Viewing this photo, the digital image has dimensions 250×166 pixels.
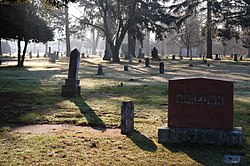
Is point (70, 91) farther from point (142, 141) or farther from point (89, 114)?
point (142, 141)

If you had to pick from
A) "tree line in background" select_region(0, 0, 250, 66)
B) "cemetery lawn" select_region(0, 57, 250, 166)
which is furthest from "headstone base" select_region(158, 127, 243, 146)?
"tree line in background" select_region(0, 0, 250, 66)

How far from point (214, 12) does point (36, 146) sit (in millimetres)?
44560

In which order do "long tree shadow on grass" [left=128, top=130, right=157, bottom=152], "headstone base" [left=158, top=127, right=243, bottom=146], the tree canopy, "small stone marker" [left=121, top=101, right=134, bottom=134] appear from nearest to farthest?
1. "long tree shadow on grass" [left=128, top=130, right=157, bottom=152]
2. "headstone base" [left=158, top=127, right=243, bottom=146]
3. "small stone marker" [left=121, top=101, right=134, bottom=134]
4. the tree canopy

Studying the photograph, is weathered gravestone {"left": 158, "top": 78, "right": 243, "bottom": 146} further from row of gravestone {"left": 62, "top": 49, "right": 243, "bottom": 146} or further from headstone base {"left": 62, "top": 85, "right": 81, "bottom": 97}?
headstone base {"left": 62, "top": 85, "right": 81, "bottom": 97}

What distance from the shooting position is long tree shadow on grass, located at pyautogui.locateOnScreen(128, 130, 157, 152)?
19.5 feet

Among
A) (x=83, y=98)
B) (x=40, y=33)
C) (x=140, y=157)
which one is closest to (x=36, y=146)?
(x=140, y=157)

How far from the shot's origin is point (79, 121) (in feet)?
26.7

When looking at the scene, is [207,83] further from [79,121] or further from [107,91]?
[107,91]

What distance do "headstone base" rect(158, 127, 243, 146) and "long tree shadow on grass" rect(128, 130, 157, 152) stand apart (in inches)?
9.7

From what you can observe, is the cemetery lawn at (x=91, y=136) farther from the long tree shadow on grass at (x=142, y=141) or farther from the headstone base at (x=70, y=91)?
the headstone base at (x=70, y=91)

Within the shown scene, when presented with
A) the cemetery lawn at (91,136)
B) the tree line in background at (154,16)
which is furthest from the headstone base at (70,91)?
the tree line in background at (154,16)

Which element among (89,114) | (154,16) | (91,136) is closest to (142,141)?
(91,136)

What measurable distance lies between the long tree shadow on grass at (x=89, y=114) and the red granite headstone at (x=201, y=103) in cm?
200

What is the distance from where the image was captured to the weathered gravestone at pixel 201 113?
6145mm
